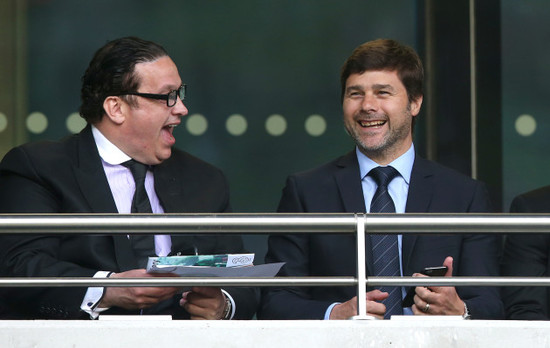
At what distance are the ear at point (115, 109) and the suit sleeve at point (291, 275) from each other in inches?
33.7

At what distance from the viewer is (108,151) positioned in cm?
496

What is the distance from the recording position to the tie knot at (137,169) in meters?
4.91

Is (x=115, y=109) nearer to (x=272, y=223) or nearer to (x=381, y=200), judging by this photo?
(x=381, y=200)

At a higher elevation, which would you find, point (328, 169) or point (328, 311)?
point (328, 169)

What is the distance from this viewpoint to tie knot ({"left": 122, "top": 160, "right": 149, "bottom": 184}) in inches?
193

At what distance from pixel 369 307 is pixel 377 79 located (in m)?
1.31

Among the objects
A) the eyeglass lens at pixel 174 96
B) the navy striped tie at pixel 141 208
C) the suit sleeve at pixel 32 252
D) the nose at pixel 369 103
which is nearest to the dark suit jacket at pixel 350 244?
the nose at pixel 369 103

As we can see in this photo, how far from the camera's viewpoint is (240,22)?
7656mm

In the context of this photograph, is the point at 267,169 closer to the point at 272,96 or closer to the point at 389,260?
the point at 272,96

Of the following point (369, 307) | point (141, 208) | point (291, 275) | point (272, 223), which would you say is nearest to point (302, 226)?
point (272, 223)

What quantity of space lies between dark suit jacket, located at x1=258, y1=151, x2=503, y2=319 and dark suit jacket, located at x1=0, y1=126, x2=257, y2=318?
0.22 m

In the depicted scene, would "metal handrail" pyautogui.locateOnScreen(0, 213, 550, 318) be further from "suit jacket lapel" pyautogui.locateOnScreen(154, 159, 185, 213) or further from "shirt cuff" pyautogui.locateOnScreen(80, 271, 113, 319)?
"suit jacket lapel" pyautogui.locateOnScreen(154, 159, 185, 213)

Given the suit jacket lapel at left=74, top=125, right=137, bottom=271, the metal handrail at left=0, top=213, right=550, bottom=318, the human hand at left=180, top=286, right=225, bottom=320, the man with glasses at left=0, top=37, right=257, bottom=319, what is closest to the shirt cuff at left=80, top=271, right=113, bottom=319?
the man with glasses at left=0, top=37, right=257, bottom=319

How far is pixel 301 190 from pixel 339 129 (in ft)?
8.89
